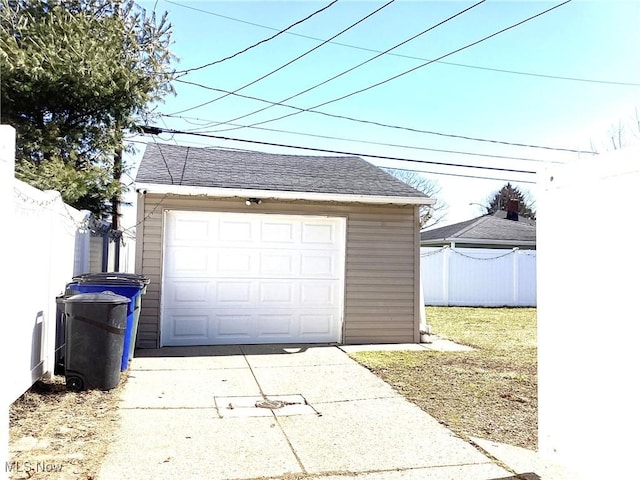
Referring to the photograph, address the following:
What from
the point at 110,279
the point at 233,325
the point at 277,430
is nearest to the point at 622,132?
the point at 233,325

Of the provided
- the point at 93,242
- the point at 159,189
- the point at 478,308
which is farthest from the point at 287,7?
the point at 478,308

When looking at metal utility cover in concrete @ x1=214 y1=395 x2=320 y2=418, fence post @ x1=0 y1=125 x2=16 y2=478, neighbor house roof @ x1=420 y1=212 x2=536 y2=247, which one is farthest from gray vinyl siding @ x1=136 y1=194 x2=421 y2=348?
neighbor house roof @ x1=420 y1=212 x2=536 y2=247

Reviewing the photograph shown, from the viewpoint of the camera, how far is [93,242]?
845cm

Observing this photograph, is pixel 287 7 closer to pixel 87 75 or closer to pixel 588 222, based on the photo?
pixel 87 75

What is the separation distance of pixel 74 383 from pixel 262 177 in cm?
471

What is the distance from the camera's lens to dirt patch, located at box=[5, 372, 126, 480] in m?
3.26

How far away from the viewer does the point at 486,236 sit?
61.8ft

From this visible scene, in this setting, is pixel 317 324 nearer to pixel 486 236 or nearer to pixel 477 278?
pixel 477 278

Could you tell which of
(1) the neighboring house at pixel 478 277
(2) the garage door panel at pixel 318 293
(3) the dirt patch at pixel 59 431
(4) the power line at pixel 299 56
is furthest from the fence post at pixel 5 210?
(1) the neighboring house at pixel 478 277

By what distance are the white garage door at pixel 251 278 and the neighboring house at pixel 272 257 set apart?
2 cm

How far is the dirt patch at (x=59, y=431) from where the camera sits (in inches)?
128

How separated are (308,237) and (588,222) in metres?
6.09

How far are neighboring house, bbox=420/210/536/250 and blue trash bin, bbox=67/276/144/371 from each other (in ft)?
47.1

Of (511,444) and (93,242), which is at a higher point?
(93,242)
